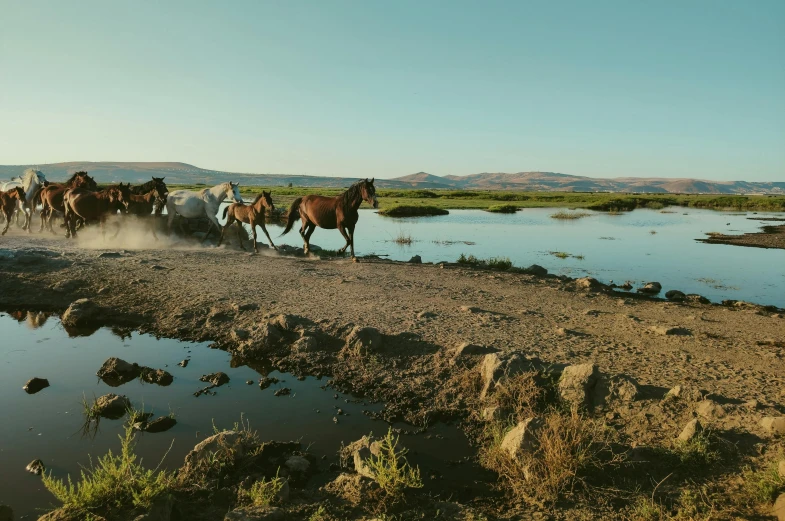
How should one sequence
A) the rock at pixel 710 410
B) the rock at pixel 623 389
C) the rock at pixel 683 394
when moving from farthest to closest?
the rock at pixel 623 389 < the rock at pixel 683 394 < the rock at pixel 710 410

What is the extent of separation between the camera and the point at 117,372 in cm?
731

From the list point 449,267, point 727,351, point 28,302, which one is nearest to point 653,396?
point 727,351

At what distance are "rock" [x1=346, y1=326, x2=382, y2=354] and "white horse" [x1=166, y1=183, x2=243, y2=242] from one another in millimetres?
12455

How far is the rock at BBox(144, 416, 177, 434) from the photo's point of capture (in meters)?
5.75

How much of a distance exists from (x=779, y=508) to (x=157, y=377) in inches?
296

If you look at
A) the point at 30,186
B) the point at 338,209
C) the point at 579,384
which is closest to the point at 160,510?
the point at 579,384

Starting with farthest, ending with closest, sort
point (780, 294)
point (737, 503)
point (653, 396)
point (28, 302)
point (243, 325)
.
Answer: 1. point (780, 294)
2. point (28, 302)
3. point (243, 325)
4. point (653, 396)
5. point (737, 503)

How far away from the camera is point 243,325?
29.4 feet

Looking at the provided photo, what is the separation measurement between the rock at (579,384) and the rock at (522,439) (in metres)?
0.95

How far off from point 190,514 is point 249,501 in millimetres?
495

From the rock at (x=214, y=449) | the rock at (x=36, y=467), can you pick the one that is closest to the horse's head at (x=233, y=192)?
the rock at (x=36, y=467)

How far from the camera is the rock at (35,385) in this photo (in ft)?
22.3

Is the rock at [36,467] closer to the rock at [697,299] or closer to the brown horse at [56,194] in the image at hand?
the rock at [697,299]

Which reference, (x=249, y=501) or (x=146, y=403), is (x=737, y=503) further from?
(x=146, y=403)
